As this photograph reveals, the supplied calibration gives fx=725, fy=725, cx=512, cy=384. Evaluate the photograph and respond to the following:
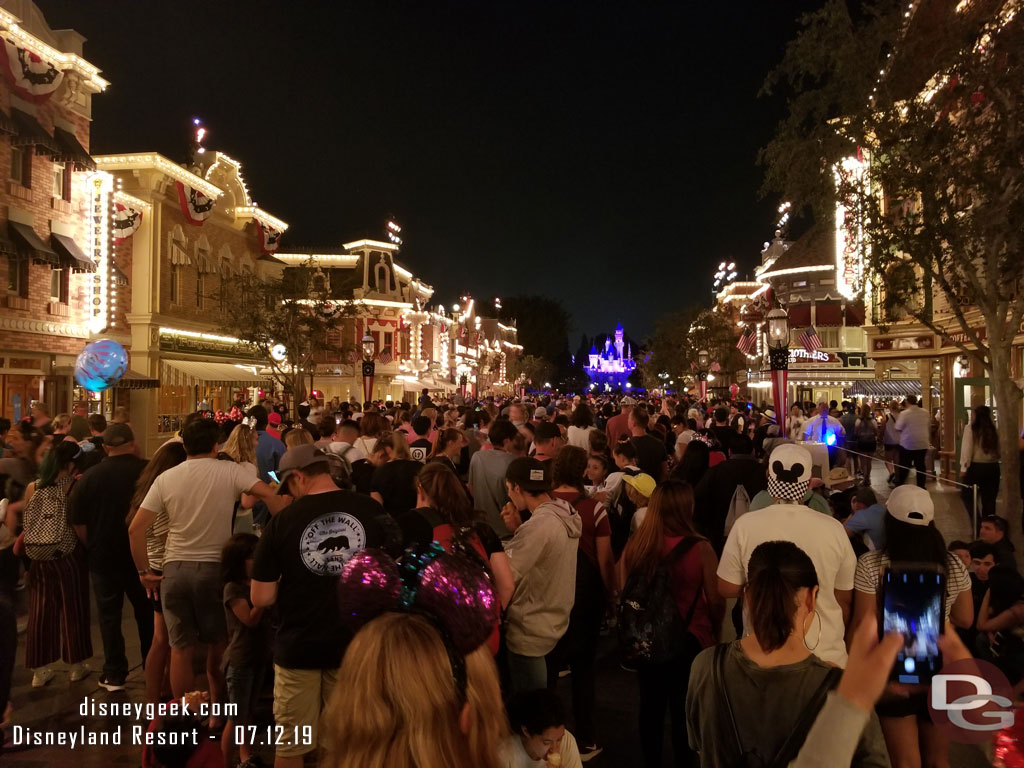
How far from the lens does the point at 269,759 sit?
15.4 ft

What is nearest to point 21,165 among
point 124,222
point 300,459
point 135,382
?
point 124,222

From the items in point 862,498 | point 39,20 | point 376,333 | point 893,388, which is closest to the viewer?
point 862,498

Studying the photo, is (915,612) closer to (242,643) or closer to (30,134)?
(242,643)

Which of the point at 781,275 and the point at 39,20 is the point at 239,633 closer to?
the point at 39,20

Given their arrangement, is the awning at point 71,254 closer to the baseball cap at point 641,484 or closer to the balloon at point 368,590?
the baseball cap at point 641,484

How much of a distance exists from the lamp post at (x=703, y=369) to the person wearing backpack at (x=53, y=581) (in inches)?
1329

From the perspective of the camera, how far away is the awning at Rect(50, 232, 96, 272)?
66.1 ft

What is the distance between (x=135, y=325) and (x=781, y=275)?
4053cm

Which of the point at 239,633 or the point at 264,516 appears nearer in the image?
the point at 239,633

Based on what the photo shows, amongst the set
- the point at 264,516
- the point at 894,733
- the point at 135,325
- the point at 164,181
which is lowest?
the point at 894,733

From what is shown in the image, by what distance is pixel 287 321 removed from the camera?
27.2 meters

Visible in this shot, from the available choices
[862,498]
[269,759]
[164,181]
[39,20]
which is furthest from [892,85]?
[164,181]

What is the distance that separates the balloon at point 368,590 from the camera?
199cm
